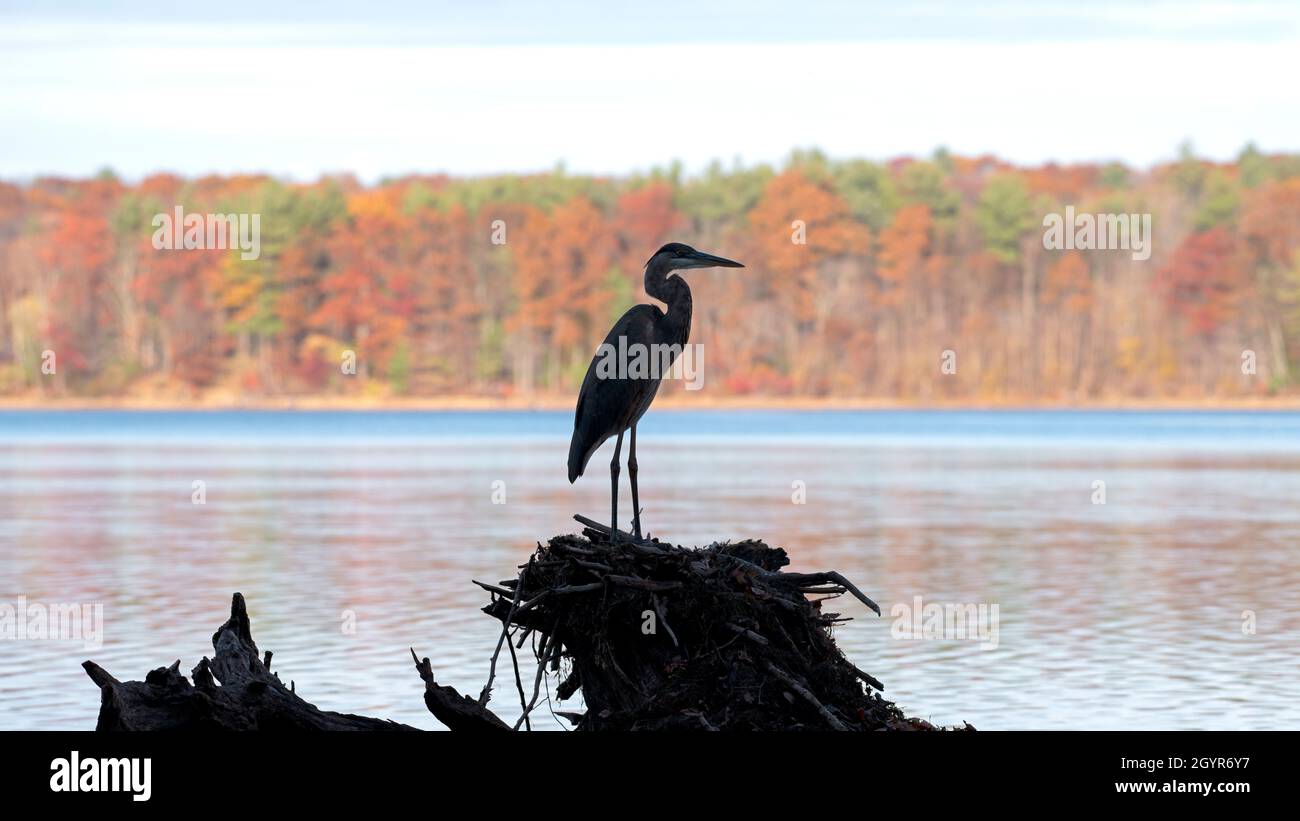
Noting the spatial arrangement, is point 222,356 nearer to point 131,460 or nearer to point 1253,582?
point 131,460

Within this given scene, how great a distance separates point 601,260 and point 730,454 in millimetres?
58261

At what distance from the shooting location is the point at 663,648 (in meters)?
9.17

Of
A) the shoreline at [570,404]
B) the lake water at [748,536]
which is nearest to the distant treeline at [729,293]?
the shoreline at [570,404]

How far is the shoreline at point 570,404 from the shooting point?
99975 millimetres

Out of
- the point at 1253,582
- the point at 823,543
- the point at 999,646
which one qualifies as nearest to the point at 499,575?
the point at 823,543

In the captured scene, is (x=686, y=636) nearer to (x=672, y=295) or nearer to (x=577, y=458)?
(x=577, y=458)

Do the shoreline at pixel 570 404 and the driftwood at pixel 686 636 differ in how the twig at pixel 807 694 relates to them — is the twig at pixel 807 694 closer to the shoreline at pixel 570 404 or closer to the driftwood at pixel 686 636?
the driftwood at pixel 686 636

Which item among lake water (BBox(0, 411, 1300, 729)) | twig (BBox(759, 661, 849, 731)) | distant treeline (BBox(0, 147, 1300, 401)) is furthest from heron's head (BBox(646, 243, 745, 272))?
distant treeline (BBox(0, 147, 1300, 401))

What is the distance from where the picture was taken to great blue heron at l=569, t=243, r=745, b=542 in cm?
1089

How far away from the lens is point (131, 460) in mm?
50469

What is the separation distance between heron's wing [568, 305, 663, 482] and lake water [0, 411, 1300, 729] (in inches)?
96.0

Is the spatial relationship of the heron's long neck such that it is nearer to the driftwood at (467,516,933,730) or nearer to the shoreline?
the driftwood at (467,516,933,730)

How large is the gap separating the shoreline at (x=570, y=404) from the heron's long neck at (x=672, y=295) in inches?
3597

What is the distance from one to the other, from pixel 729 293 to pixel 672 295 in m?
94.2
